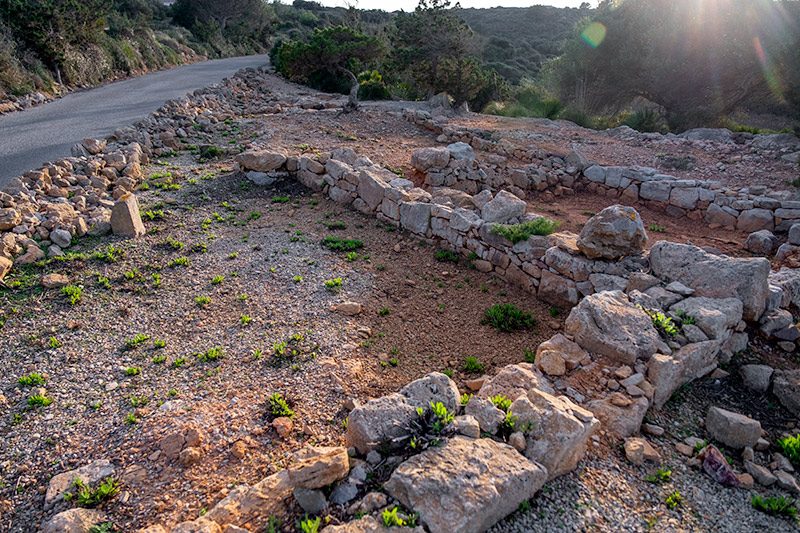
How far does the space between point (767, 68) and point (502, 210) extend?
1696 centimetres

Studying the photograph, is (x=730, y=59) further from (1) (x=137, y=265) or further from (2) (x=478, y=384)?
(1) (x=137, y=265)

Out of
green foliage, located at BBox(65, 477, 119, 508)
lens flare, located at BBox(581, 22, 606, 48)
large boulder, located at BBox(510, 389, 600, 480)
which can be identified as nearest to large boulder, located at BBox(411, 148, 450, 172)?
large boulder, located at BBox(510, 389, 600, 480)

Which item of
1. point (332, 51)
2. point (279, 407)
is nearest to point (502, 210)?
point (279, 407)

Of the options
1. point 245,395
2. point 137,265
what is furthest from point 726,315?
point 137,265

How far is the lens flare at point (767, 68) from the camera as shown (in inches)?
689

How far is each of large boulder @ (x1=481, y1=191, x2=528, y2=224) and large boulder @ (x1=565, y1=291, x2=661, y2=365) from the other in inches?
139

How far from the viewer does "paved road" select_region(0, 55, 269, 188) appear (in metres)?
10.6

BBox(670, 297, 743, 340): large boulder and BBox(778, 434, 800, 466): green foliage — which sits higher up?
BBox(670, 297, 743, 340): large boulder

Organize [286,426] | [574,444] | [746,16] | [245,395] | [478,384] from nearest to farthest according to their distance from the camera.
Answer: [574,444]
[286,426]
[245,395]
[478,384]
[746,16]

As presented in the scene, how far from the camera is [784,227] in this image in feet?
32.3

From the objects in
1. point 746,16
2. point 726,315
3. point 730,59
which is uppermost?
point 746,16

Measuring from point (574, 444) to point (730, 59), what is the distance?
73.5ft

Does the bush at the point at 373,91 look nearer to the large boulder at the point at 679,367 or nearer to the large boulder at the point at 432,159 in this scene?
the large boulder at the point at 432,159

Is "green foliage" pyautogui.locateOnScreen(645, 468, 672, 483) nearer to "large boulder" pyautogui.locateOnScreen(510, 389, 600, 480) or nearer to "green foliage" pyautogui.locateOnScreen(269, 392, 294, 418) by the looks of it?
"large boulder" pyautogui.locateOnScreen(510, 389, 600, 480)
